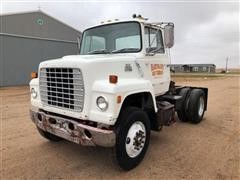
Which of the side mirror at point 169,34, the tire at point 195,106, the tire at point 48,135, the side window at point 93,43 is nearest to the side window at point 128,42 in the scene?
the side window at point 93,43

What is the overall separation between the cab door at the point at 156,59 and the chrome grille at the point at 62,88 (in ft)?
5.29

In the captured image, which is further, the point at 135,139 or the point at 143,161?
the point at 143,161

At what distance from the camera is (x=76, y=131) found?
351 cm

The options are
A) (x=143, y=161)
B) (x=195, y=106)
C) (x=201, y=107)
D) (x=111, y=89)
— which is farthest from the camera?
(x=201, y=107)

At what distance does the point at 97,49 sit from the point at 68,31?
17.1 metres

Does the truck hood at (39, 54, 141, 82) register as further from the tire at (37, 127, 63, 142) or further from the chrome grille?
the tire at (37, 127, 63, 142)

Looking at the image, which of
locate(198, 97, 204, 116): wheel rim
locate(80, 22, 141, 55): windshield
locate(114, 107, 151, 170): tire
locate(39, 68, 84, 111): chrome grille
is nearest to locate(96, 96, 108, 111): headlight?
locate(39, 68, 84, 111): chrome grille

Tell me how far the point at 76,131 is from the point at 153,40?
8.34ft

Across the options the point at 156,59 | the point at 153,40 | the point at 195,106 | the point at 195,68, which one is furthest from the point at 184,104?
the point at 195,68

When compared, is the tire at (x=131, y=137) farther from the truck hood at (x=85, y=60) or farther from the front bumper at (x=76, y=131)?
the truck hood at (x=85, y=60)

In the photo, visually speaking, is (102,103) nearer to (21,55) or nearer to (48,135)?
(48,135)

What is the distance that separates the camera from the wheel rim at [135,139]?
12.2 feet

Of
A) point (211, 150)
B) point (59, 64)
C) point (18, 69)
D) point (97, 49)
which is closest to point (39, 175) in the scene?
point (59, 64)

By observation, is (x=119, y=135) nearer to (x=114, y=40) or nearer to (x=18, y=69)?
(x=114, y=40)
